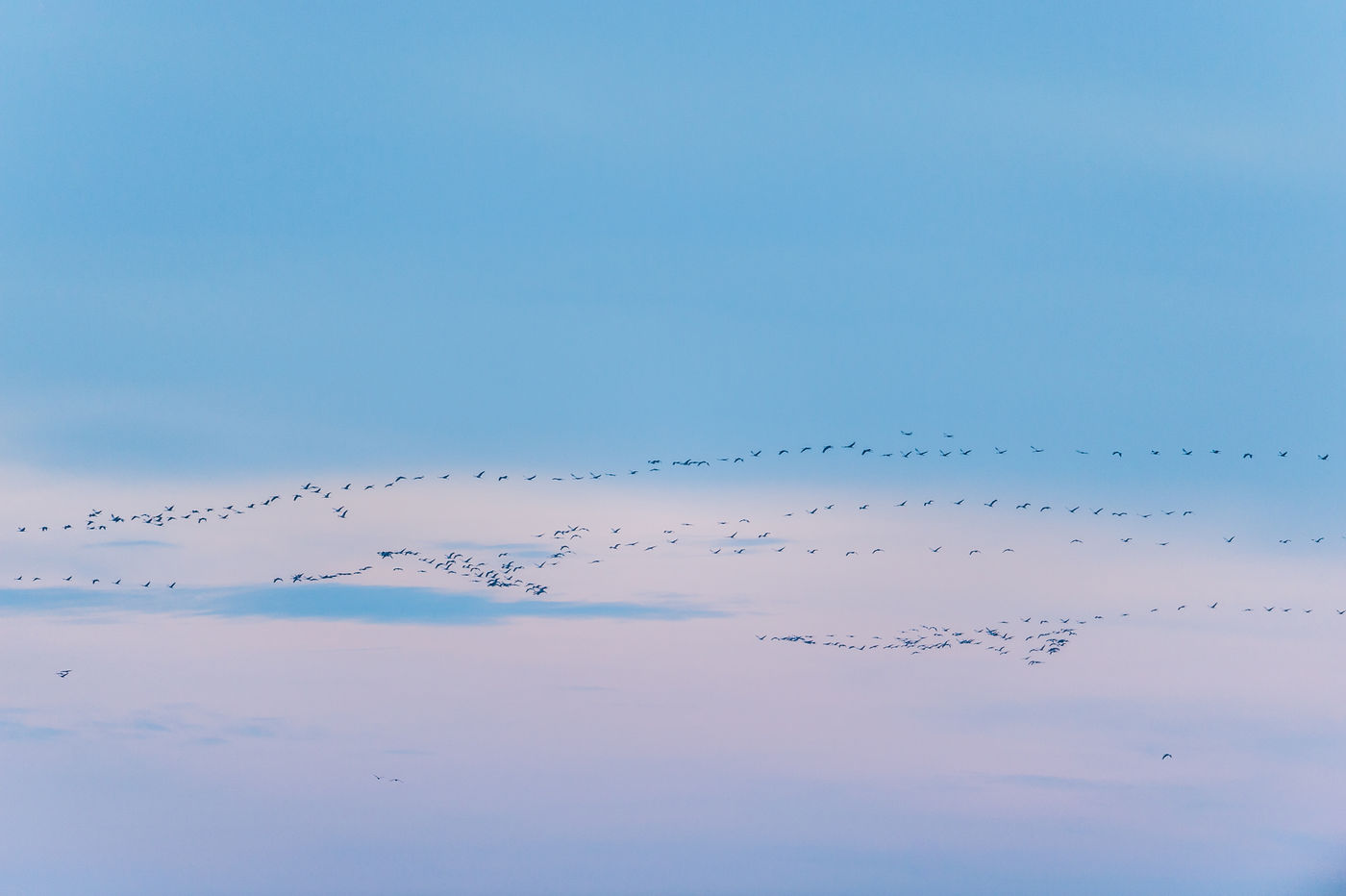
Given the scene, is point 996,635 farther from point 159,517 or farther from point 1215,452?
point 159,517

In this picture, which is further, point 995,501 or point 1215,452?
point 995,501

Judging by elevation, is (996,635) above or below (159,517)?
below

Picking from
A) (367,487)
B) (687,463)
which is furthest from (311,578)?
(687,463)

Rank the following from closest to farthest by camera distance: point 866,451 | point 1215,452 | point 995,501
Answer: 1. point 1215,452
2. point 866,451
3. point 995,501

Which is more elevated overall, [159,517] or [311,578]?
[159,517]

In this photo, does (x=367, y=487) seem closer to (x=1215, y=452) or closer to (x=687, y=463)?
(x=687, y=463)

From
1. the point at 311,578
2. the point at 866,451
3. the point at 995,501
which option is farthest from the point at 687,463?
the point at 311,578

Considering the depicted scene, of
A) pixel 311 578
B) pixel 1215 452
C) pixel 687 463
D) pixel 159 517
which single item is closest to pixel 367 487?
pixel 311 578

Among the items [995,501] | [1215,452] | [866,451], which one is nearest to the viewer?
[1215,452]

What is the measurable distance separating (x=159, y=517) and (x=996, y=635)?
72125mm

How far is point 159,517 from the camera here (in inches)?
2768

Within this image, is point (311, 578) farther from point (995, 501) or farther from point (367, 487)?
point (995, 501)

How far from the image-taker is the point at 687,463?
58.0m

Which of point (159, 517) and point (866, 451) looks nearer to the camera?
point (866, 451)
